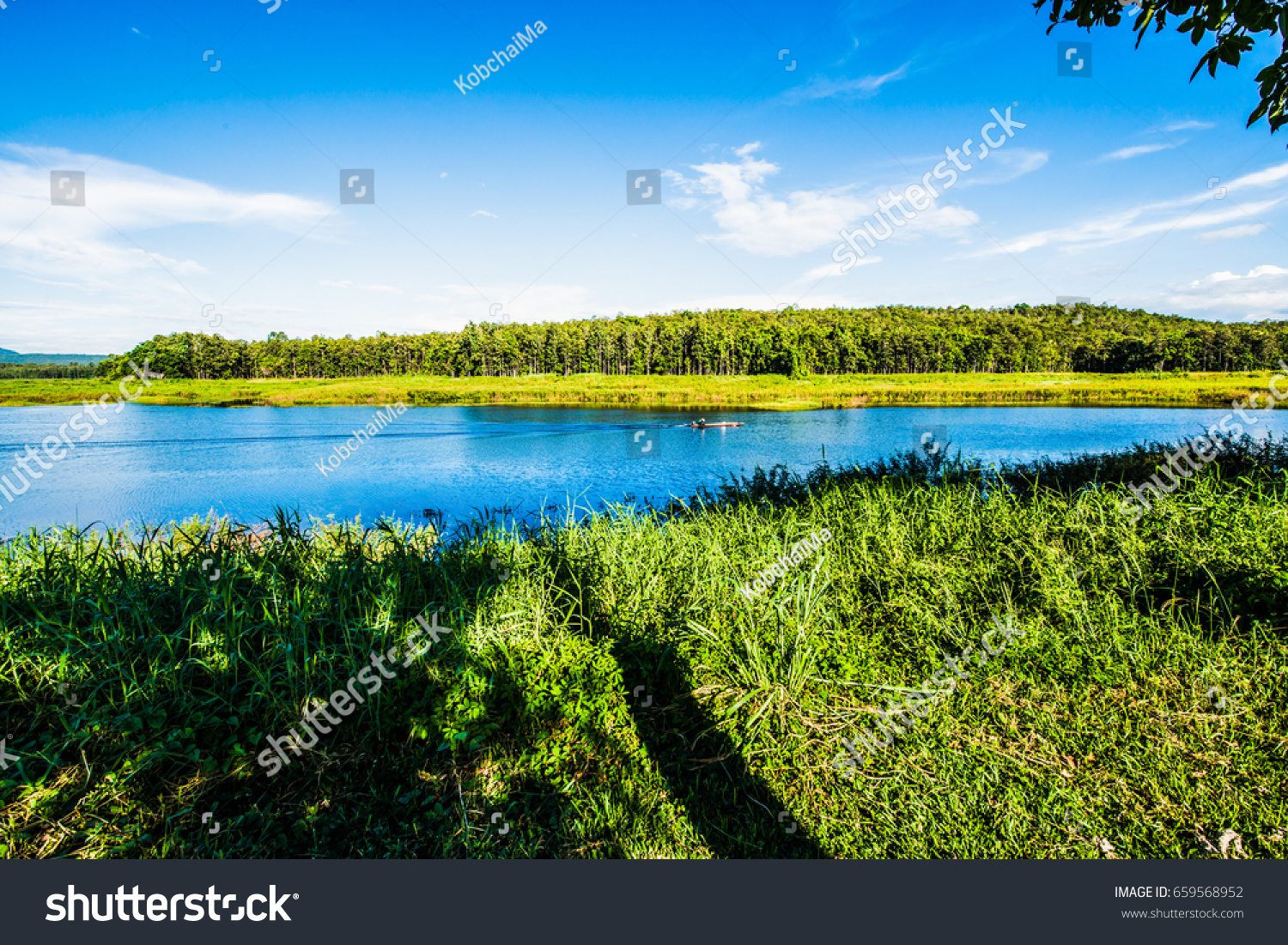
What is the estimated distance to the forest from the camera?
3777 inches

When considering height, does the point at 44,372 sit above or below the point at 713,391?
above

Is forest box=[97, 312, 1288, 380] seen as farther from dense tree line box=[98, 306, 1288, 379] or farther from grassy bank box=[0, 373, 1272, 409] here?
grassy bank box=[0, 373, 1272, 409]

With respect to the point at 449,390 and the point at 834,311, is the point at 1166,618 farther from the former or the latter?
the point at 834,311

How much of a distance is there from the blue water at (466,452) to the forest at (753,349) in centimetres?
5491

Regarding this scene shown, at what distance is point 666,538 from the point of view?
6.14 m

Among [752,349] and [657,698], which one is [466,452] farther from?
[752,349]

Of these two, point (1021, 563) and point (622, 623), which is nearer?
point (622, 623)

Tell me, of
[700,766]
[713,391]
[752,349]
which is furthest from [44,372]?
[700,766]

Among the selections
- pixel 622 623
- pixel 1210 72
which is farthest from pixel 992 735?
pixel 1210 72

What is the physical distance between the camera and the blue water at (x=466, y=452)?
19.6m

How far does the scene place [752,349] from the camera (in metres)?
105

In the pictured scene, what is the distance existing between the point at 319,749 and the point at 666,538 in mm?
3492

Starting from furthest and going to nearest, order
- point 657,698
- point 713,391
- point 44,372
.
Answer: point 44,372 < point 713,391 < point 657,698

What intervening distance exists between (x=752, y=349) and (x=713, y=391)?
123ft
